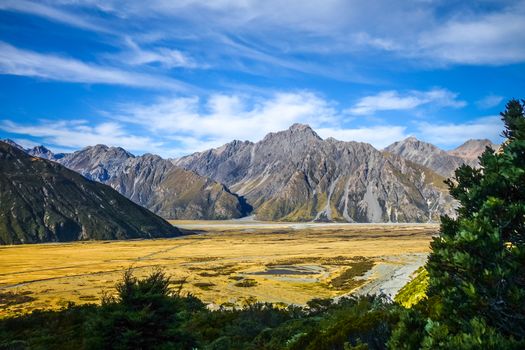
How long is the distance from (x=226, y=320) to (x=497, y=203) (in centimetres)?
2218

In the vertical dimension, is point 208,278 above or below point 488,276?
below

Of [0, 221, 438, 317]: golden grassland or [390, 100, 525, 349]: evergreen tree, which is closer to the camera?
[390, 100, 525, 349]: evergreen tree

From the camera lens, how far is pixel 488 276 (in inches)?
238

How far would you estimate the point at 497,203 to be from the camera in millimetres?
7039

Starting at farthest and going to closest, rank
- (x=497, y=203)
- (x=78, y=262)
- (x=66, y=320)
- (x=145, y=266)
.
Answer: (x=78, y=262)
(x=145, y=266)
(x=66, y=320)
(x=497, y=203)

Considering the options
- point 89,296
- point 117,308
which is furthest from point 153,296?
point 89,296

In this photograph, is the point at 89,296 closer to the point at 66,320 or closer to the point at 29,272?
the point at 66,320

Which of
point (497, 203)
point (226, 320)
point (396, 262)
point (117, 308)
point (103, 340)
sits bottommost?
point (396, 262)

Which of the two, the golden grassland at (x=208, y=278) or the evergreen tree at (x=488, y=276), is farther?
the golden grassland at (x=208, y=278)

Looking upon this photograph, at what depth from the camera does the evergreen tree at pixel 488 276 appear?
5930 mm

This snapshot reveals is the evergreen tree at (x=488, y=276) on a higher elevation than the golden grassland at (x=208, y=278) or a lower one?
higher

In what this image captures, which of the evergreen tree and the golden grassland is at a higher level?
the evergreen tree

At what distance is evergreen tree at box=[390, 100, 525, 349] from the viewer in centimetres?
593

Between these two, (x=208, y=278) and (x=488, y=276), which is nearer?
(x=488, y=276)
